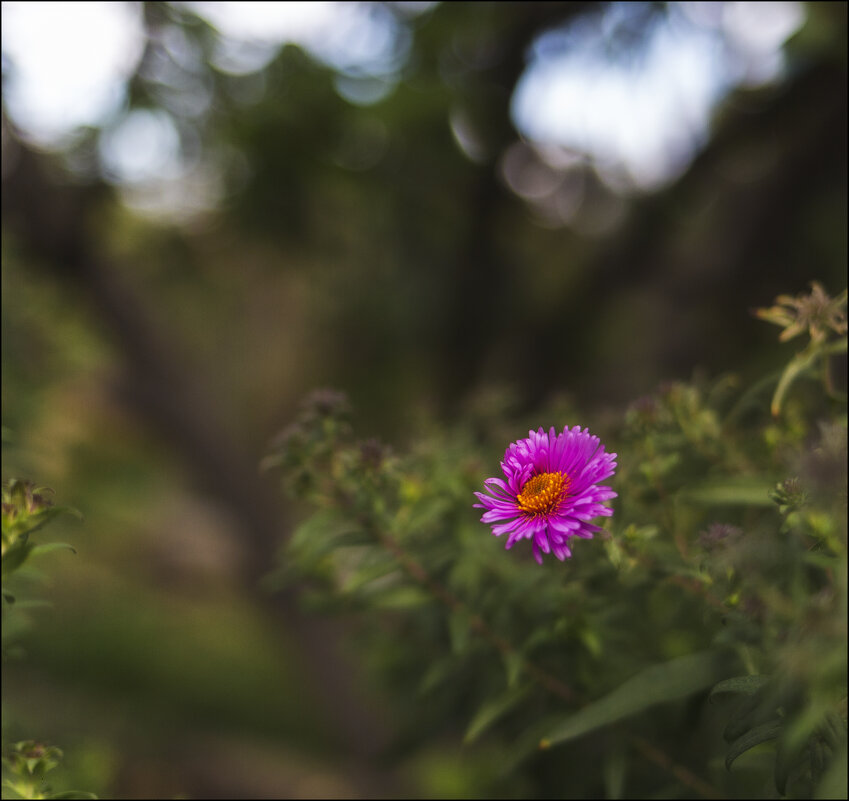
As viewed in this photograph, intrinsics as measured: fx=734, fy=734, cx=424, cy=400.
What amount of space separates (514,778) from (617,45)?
1443mm

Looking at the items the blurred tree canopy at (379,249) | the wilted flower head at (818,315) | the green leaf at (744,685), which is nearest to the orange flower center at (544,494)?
the green leaf at (744,685)

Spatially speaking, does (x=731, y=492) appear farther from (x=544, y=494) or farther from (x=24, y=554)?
(x=24, y=554)

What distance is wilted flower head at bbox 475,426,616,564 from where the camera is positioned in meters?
0.49

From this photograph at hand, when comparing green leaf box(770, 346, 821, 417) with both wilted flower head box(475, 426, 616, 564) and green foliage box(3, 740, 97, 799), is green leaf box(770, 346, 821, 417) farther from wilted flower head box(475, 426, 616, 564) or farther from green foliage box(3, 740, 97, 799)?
green foliage box(3, 740, 97, 799)

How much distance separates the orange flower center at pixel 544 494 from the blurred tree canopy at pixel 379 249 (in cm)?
79

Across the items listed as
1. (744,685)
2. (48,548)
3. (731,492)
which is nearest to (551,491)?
(744,685)

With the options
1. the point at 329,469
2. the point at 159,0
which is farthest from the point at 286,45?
the point at 329,469

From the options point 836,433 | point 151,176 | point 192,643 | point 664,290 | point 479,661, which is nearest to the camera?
point 836,433

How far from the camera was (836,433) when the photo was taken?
57 cm

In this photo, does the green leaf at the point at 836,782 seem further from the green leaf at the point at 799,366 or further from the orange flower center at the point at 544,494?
the green leaf at the point at 799,366

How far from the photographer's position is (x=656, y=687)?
0.62 metres

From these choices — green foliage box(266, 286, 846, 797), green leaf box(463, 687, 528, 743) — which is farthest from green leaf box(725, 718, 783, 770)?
green leaf box(463, 687, 528, 743)

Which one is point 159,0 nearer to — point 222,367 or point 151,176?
point 151,176

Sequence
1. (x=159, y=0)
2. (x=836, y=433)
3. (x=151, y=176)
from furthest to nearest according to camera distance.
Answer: (x=151, y=176)
(x=159, y=0)
(x=836, y=433)
